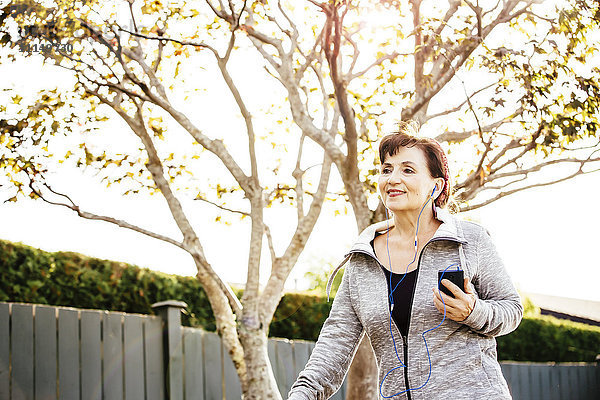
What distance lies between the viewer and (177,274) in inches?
314

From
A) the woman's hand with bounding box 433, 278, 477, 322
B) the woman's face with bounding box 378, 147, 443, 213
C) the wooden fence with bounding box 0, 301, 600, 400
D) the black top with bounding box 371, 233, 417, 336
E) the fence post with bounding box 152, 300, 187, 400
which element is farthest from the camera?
the fence post with bounding box 152, 300, 187, 400

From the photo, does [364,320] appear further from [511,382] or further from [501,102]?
[511,382]

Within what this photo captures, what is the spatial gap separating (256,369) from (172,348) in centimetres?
114

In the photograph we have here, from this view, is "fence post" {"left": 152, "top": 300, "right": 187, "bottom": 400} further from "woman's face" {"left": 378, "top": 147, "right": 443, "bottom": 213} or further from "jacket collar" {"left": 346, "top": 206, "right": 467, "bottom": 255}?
"woman's face" {"left": 378, "top": 147, "right": 443, "bottom": 213}

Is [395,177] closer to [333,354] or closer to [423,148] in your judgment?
[423,148]

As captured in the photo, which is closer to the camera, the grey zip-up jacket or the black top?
the grey zip-up jacket

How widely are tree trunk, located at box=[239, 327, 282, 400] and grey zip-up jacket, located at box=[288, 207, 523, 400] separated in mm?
3355

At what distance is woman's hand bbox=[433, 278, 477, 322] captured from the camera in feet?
6.78

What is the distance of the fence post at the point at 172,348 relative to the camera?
6.43 meters

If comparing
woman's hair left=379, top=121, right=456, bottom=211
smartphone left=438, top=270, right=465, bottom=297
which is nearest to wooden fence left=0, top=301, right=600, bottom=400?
woman's hair left=379, top=121, right=456, bottom=211

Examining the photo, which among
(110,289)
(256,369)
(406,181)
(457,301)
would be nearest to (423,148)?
(406,181)

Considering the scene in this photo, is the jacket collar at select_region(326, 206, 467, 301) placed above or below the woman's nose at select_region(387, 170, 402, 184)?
below

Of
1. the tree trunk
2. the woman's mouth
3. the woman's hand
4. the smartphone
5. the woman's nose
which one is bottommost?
the tree trunk

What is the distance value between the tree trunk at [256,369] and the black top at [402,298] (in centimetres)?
353
